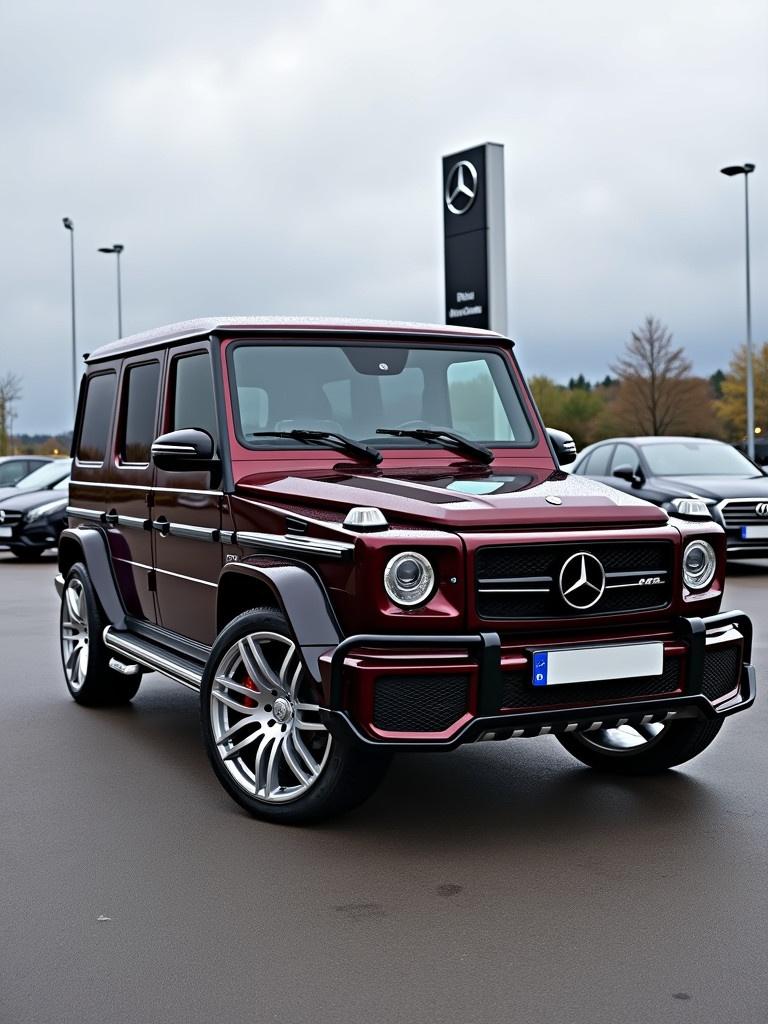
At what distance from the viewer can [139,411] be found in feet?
22.9

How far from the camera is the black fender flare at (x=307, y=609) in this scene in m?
4.66

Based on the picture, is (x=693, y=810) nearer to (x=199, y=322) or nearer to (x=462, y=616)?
(x=462, y=616)

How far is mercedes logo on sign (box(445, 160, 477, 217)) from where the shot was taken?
62.0 feet

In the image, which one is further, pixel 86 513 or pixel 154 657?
pixel 86 513

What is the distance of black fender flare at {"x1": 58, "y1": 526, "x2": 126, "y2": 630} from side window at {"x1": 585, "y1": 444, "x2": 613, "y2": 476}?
10.0 metres

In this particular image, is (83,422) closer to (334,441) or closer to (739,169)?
(334,441)

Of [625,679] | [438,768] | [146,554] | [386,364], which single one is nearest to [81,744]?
[146,554]

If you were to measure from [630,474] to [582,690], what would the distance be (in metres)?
10.8

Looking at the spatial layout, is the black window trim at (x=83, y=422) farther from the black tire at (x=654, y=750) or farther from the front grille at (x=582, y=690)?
the front grille at (x=582, y=690)

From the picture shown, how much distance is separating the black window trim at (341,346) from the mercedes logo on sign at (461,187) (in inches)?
508

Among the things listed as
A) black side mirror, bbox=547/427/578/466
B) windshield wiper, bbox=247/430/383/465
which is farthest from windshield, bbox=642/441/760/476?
windshield wiper, bbox=247/430/383/465

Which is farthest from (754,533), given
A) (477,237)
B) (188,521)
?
(188,521)

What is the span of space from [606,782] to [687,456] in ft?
35.9

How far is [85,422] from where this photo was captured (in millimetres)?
8031
